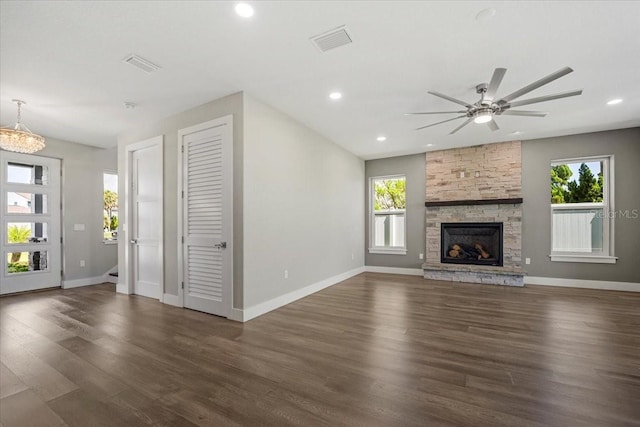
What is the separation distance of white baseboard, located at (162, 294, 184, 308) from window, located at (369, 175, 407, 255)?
4.51 m

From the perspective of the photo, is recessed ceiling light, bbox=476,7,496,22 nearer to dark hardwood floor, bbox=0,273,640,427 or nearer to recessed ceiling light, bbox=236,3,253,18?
recessed ceiling light, bbox=236,3,253,18

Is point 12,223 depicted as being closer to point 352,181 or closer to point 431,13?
point 352,181

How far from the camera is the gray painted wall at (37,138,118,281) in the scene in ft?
17.7

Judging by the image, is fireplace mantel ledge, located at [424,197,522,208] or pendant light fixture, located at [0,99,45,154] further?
fireplace mantel ledge, located at [424,197,522,208]

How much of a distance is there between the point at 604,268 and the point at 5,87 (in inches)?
367

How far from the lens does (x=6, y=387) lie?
198 cm

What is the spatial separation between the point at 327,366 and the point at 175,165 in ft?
11.5

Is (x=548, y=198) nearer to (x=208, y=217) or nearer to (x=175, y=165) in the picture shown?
(x=208, y=217)

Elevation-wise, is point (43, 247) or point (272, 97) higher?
point (272, 97)

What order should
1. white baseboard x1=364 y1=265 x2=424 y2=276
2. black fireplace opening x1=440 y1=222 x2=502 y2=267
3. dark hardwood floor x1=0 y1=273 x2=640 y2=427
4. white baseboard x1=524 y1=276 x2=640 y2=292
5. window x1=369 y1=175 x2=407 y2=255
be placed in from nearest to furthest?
dark hardwood floor x1=0 y1=273 x2=640 y2=427 < white baseboard x1=524 y1=276 x2=640 y2=292 < black fireplace opening x1=440 y1=222 x2=502 y2=267 < white baseboard x1=364 y1=265 x2=424 y2=276 < window x1=369 y1=175 x2=407 y2=255

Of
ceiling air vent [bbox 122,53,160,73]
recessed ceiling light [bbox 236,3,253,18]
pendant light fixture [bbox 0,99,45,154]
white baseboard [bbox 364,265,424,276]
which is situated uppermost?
recessed ceiling light [bbox 236,3,253,18]

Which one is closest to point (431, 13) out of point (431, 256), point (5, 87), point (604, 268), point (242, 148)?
point (242, 148)

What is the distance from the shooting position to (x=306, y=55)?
105 inches

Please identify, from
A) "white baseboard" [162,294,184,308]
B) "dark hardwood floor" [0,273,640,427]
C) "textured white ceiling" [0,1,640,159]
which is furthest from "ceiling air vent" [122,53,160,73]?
"white baseboard" [162,294,184,308]
